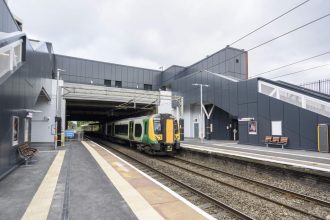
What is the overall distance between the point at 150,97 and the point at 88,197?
957 inches

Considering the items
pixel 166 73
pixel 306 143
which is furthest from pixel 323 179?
pixel 166 73

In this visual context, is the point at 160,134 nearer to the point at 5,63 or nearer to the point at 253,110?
the point at 5,63

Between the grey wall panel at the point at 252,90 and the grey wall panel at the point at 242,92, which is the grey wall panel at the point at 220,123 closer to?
the grey wall panel at the point at 242,92

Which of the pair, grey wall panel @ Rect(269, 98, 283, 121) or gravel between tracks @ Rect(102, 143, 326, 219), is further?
grey wall panel @ Rect(269, 98, 283, 121)

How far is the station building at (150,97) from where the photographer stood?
976 centimetres

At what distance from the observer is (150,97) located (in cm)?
3027

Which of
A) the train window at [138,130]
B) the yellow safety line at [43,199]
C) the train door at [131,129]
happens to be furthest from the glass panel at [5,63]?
the train door at [131,129]

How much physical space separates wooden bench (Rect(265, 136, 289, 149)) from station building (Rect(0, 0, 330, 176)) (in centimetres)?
37

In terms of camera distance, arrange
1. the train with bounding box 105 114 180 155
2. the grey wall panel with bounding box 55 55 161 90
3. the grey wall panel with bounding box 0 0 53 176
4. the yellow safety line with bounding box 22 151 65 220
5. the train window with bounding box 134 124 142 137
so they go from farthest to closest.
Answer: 1. the grey wall panel with bounding box 55 55 161 90
2. the train window with bounding box 134 124 142 137
3. the train with bounding box 105 114 180 155
4. the grey wall panel with bounding box 0 0 53 176
5. the yellow safety line with bounding box 22 151 65 220

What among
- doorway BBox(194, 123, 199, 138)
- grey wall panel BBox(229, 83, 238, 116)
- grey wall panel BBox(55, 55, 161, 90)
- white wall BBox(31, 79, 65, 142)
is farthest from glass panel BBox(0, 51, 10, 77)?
grey wall panel BBox(55, 55, 161, 90)

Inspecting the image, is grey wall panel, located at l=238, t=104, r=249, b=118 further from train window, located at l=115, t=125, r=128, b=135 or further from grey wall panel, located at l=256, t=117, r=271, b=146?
train window, located at l=115, t=125, r=128, b=135

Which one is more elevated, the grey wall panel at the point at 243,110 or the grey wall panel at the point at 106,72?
the grey wall panel at the point at 106,72

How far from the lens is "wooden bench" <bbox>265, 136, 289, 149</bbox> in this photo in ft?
58.5

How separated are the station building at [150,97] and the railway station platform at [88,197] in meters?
1.81
